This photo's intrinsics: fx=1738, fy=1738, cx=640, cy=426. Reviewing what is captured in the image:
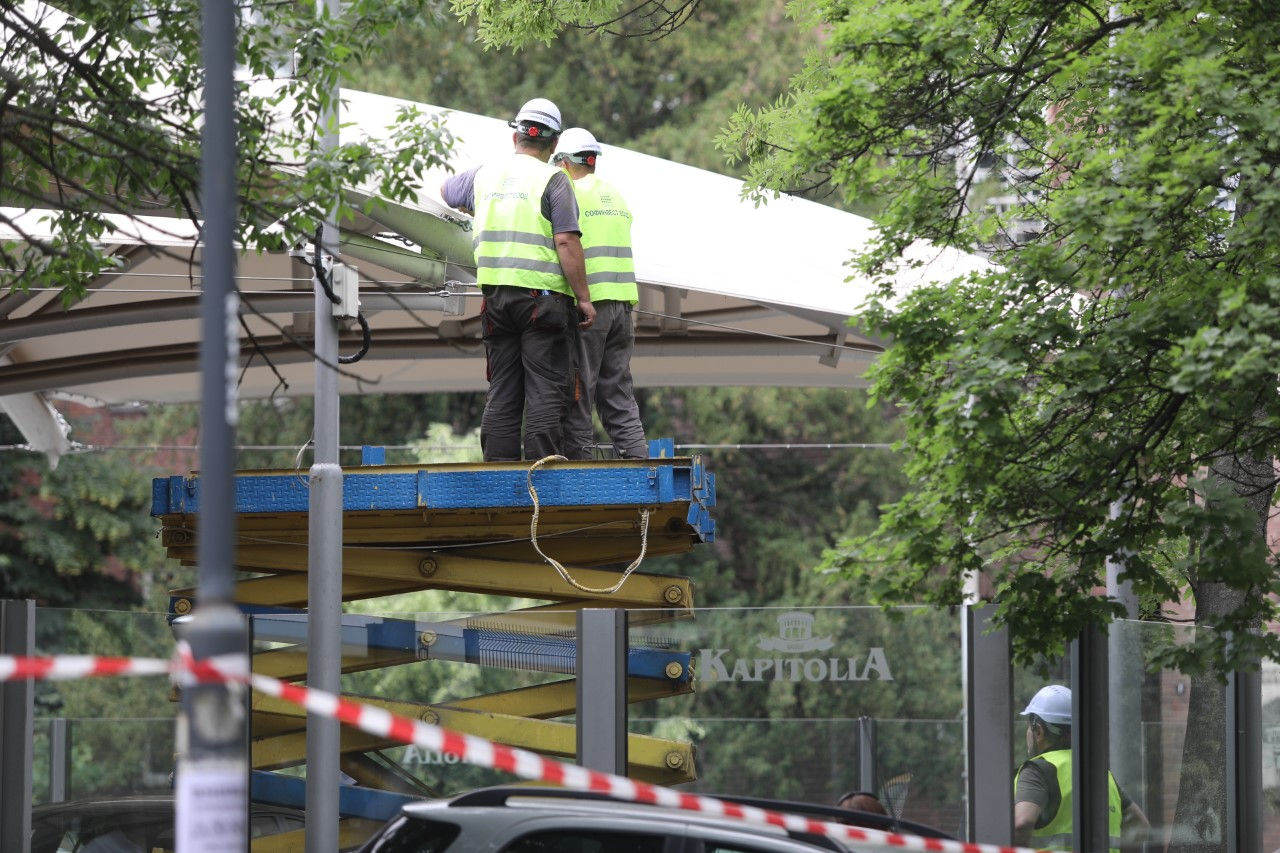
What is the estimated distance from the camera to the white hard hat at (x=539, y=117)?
33.9 ft

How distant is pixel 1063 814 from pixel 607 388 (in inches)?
147

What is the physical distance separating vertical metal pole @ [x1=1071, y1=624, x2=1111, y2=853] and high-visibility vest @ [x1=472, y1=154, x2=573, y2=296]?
3.81m

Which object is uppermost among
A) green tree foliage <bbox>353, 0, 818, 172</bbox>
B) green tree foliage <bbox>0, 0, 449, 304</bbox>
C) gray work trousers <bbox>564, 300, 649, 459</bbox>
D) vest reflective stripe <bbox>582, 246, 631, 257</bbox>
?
green tree foliage <bbox>353, 0, 818, 172</bbox>

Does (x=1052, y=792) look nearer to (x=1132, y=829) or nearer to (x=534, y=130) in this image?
(x=1132, y=829)

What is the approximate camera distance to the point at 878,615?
11039 millimetres

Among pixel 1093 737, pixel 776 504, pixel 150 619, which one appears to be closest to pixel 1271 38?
pixel 1093 737

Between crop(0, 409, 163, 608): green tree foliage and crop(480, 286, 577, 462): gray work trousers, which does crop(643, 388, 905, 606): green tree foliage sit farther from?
crop(480, 286, 577, 462): gray work trousers

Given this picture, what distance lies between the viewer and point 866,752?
11.1m

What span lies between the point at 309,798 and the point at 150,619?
10.8 feet

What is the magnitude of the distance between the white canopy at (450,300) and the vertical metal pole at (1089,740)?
246cm

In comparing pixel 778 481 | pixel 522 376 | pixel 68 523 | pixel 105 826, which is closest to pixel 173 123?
pixel 522 376

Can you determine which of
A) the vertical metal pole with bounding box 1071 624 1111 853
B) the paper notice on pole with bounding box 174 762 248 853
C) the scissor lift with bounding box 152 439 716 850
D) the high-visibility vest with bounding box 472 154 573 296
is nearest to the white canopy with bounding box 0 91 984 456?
the high-visibility vest with bounding box 472 154 573 296

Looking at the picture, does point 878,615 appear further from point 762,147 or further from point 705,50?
point 705,50

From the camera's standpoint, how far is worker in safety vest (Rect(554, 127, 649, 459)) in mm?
10391
